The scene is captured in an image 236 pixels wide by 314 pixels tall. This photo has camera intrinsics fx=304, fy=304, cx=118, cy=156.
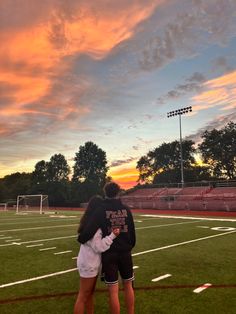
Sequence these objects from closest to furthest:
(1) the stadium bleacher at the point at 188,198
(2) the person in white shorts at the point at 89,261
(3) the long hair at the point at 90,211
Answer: (2) the person in white shorts at the point at 89,261
(3) the long hair at the point at 90,211
(1) the stadium bleacher at the point at 188,198

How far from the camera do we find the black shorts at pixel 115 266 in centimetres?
372

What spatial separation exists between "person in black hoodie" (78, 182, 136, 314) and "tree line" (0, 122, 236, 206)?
51248mm

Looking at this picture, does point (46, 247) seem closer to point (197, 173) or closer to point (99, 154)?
point (197, 173)

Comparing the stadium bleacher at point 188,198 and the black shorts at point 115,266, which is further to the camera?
the stadium bleacher at point 188,198

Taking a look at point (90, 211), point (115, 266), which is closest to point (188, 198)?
point (115, 266)

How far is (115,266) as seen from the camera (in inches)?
149

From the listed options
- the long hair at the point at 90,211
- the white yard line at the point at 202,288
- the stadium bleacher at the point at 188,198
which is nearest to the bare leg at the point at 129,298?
the long hair at the point at 90,211

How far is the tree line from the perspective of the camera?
63969 millimetres

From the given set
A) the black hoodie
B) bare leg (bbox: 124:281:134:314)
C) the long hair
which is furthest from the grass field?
the long hair

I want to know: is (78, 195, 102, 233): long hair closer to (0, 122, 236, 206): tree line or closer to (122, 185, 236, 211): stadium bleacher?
(122, 185, 236, 211): stadium bleacher

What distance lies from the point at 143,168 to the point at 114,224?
78.7 metres

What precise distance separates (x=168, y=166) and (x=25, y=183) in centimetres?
4293

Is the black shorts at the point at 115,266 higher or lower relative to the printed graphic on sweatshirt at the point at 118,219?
lower

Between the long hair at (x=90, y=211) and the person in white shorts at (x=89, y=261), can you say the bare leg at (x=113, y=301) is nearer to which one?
the person in white shorts at (x=89, y=261)
